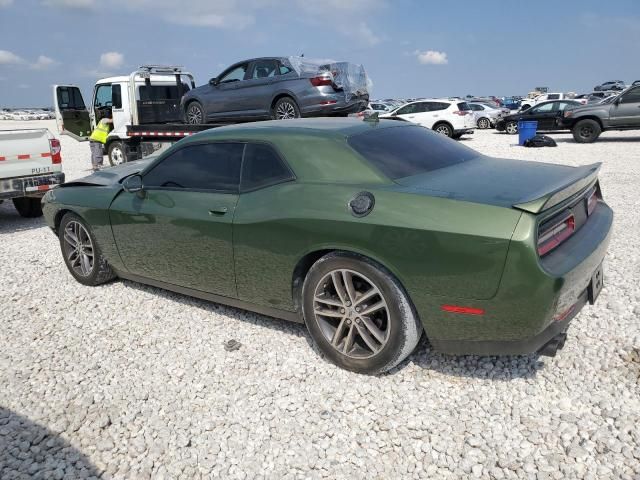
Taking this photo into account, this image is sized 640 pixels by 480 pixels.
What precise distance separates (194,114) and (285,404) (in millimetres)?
8714

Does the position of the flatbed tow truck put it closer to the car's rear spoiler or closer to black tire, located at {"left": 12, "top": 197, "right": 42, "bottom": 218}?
black tire, located at {"left": 12, "top": 197, "right": 42, "bottom": 218}

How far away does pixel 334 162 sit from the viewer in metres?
3.12

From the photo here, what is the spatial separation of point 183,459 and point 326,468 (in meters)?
0.73

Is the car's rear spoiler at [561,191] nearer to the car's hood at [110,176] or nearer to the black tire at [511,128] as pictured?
the car's hood at [110,176]

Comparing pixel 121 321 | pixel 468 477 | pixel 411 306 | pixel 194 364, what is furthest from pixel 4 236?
pixel 468 477

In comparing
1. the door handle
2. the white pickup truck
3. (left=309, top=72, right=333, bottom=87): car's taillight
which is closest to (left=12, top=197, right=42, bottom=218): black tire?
the white pickup truck

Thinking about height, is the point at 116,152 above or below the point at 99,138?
below

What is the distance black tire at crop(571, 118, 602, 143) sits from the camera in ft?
53.1

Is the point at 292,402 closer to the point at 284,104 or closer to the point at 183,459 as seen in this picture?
the point at 183,459

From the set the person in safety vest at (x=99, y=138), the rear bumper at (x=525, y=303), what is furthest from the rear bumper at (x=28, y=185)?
the rear bumper at (x=525, y=303)

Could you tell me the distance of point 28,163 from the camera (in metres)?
7.41

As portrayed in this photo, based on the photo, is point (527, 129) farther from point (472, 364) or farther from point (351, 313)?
point (351, 313)

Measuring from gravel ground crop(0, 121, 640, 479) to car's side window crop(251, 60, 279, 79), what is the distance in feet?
19.5

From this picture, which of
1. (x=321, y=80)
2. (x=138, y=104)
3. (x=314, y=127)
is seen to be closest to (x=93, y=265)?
(x=314, y=127)
